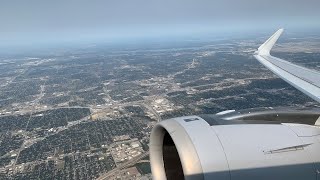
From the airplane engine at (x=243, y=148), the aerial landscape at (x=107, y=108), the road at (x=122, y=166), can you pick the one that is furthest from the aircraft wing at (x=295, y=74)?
the road at (x=122, y=166)

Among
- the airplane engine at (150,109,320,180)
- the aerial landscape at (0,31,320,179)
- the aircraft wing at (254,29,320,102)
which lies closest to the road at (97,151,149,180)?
the aerial landscape at (0,31,320,179)

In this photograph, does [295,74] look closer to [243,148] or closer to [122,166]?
[243,148]

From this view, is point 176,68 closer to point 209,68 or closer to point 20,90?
point 209,68

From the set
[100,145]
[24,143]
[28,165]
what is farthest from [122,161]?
A: [24,143]

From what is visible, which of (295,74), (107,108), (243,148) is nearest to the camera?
(243,148)

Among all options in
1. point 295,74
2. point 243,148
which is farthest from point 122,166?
point 243,148

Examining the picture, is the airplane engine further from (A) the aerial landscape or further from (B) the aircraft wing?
(A) the aerial landscape
